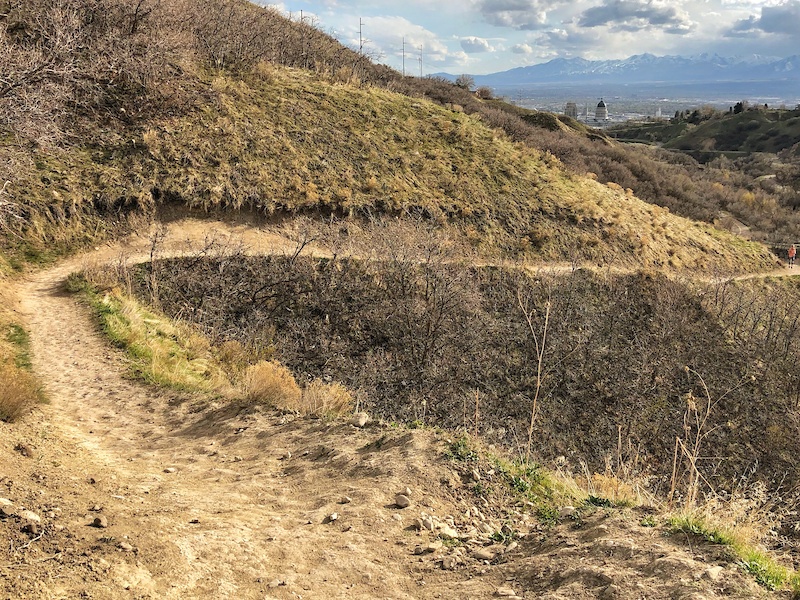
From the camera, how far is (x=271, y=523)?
4281mm

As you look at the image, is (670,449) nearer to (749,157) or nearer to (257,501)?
(257,501)


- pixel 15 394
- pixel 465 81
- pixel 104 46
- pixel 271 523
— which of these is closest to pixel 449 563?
pixel 271 523

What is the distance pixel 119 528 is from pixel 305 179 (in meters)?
17.1

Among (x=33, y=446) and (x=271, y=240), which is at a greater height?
(x=271, y=240)

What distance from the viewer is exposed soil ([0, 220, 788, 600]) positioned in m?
3.17

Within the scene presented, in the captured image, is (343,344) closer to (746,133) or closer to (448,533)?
(448,533)

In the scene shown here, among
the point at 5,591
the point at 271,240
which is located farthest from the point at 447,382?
the point at 5,591

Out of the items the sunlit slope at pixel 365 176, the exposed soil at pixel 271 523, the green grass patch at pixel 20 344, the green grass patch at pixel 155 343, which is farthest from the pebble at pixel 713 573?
the sunlit slope at pixel 365 176

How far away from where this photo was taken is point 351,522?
430 centimetres

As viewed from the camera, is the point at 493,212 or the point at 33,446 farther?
the point at 493,212

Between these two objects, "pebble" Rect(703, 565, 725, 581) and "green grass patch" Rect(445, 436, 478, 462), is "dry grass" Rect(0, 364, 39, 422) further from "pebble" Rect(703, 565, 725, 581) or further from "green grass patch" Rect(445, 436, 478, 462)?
"pebble" Rect(703, 565, 725, 581)

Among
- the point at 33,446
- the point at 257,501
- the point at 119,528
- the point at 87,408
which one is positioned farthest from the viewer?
the point at 87,408

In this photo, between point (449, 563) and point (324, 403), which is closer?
point (449, 563)

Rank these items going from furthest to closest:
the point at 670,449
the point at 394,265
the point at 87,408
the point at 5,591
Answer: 1. the point at 394,265
2. the point at 670,449
3. the point at 87,408
4. the point at 5,591
